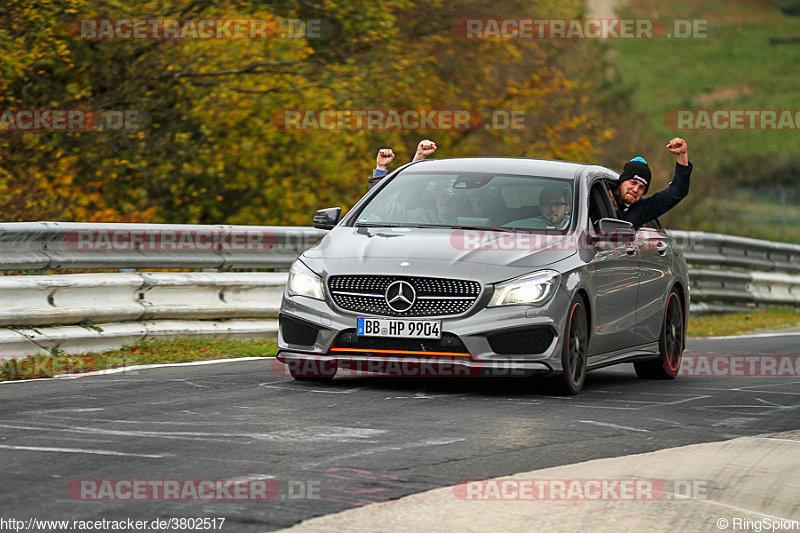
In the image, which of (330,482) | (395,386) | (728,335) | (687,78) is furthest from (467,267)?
(687,78)

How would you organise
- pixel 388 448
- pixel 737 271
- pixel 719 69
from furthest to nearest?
pixel 719 69 < pixel 737 271 < pixel 388 448

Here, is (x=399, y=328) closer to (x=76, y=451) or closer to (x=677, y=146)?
(x=76, y=451)

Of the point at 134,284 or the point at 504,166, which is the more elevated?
the point at 504,166

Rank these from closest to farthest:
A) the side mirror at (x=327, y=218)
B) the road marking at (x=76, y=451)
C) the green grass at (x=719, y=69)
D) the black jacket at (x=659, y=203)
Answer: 1. the road marking at (x=76, y=451)
2. the side mirror at (x=327, y=218)
3. the black jacket at (x=659, y=203)
4. the green grass at (x=719, y=69)

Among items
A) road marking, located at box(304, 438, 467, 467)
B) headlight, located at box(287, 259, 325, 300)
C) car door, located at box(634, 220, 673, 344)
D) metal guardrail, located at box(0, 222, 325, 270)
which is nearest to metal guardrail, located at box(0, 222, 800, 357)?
metal guardrail, located at box(0, 222, 325, 270)

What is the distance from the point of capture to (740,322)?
63.5 feet

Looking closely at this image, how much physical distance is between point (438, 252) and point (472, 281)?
1.27 feet

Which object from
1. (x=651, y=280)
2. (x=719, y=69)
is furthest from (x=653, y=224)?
(x=719, y=69)

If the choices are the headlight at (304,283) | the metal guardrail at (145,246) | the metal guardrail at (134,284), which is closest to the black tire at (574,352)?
the headlight at (304,283)

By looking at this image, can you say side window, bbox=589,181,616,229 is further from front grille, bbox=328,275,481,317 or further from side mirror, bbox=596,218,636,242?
front grille, bbox=328,275,481,317

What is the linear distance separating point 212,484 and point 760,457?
292 cm

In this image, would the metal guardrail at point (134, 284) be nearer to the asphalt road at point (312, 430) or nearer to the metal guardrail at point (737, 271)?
the asphalt road at point (312, 430)

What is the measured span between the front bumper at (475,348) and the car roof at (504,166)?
1678mm

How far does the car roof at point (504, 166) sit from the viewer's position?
10.8 meters
